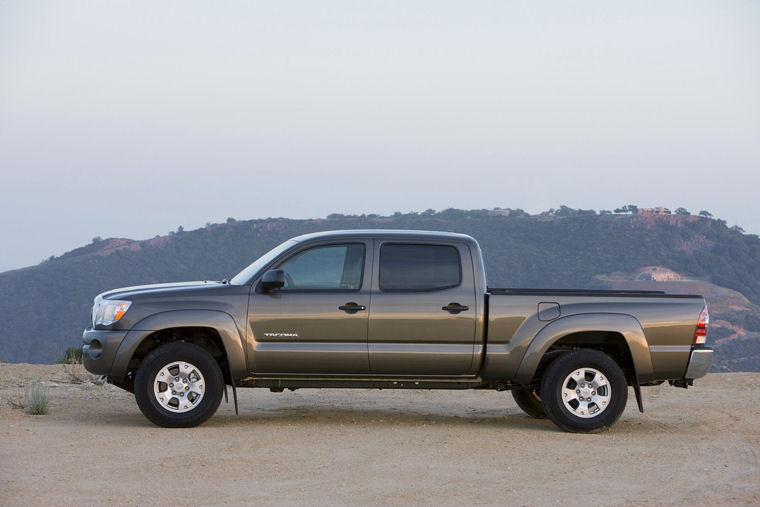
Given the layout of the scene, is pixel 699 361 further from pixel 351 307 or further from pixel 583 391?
pixel 351 307

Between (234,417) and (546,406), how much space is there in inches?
132

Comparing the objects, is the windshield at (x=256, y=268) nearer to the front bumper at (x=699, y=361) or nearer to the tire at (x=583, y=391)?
the tire at (x=583, y=391)

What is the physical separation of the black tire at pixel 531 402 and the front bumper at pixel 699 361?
1921 mm

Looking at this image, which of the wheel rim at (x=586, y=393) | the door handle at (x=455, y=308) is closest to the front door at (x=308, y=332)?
the door handle at (x=455, y=308)

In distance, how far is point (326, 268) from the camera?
9.98 metres

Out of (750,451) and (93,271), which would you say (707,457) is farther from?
(93,271)

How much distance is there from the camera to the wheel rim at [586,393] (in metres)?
9.89

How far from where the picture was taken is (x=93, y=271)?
51.8m

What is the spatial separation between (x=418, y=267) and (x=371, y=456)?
90.0 inches

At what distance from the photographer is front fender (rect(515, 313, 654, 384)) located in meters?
9.79

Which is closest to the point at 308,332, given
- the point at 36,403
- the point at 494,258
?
the point at 36,403

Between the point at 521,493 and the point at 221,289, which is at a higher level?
the point at 221,289

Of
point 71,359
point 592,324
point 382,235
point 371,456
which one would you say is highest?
point 382,235

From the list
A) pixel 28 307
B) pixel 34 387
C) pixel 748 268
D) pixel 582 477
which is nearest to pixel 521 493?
pixel 582 477
